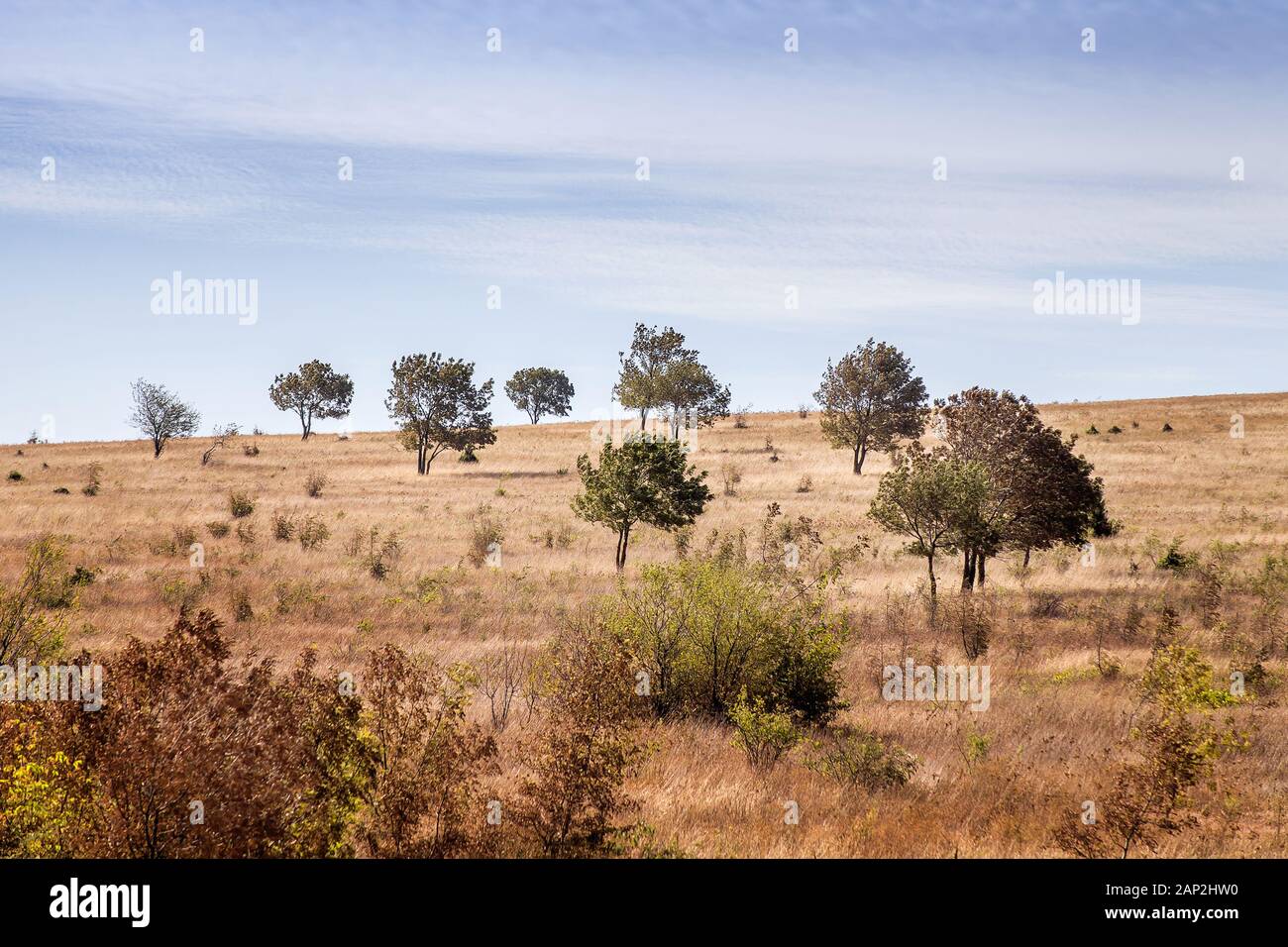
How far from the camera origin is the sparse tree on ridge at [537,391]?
139m

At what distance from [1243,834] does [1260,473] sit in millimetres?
50535

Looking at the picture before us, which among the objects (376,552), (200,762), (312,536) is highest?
(200,762)

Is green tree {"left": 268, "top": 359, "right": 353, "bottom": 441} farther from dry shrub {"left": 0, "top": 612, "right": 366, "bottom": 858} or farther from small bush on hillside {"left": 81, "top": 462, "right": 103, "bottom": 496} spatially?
dry shrub {"left": 0, "top": 612, "right": 366, "bottom": 858}

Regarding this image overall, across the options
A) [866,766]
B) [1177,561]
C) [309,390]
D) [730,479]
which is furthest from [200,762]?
[309,390]

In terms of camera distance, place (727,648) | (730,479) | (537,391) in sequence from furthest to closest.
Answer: (537,391) → (730,479) → (727,648)

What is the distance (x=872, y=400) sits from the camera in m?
62.6

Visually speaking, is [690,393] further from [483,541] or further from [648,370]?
[483,541]

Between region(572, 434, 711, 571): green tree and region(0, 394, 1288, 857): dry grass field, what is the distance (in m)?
2.10

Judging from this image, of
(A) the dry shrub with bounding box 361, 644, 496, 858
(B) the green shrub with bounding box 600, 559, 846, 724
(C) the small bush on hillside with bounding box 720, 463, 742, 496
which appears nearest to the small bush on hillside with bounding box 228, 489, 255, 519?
(C) the small bush on hillside with bounding box 720, 463, 742, 496

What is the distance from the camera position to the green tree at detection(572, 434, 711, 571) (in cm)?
2839

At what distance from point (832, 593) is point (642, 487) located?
703cm

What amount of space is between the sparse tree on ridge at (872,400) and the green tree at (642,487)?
3519cm

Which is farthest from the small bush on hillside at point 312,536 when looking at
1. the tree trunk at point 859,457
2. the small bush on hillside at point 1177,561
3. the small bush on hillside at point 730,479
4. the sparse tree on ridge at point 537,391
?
the sparse tree on ridge at point 537,391
